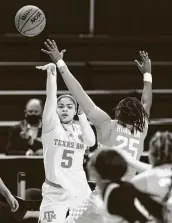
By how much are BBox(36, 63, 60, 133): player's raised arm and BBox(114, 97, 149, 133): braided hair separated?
2.25 feet

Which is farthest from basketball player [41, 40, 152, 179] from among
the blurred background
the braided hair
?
the blurred background

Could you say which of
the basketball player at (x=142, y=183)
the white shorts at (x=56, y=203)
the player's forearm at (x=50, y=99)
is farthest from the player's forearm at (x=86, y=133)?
the basketball player at (x=142, y=183)

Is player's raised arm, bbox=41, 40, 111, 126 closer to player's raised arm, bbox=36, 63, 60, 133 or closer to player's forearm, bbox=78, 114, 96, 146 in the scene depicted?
player's raised arm, bbox=36, 63, 60, 133

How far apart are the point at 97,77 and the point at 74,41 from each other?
0.70m

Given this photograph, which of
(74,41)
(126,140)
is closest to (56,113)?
(126,140)

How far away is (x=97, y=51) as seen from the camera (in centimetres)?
1056

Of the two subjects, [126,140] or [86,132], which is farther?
[86,132]

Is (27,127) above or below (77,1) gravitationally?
below

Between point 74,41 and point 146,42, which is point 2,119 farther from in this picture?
point 146,42

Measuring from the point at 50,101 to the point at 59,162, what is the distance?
499mm

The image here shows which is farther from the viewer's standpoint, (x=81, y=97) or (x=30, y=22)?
(x=30, y=22)

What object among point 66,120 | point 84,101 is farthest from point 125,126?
point 66,120

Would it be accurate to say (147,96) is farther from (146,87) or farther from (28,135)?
(28,135)

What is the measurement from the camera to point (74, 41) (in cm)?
1048
